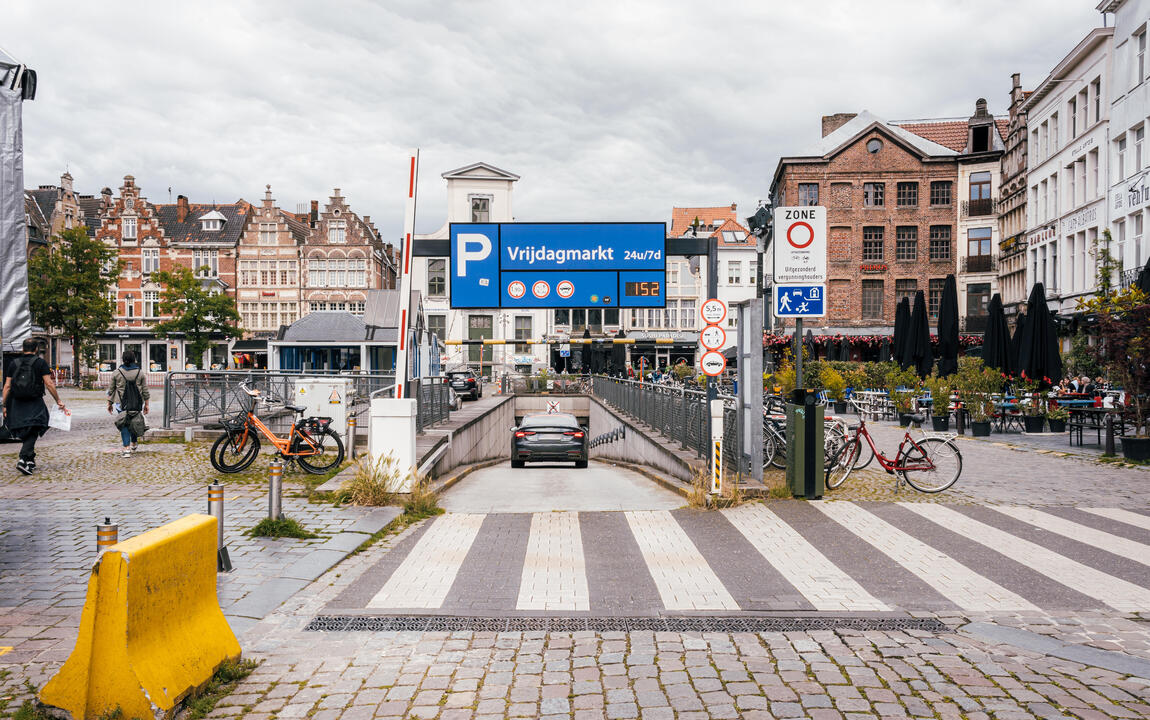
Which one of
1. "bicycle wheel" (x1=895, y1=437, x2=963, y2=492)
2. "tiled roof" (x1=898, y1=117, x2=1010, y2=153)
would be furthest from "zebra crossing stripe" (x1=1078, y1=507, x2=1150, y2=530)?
"tiled roof" (x1=898, y1=117, x2=1010, y2=153)

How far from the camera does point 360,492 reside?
10.2 meters

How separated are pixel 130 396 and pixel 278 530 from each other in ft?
25.8

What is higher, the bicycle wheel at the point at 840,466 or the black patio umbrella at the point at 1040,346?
the black patio umbrella at the point at 1040,346

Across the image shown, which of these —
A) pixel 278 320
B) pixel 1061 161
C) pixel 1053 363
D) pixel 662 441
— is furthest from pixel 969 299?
pixel 278 320

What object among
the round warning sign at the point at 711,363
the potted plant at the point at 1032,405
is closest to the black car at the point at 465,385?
the potted plant at the point at 1032,405

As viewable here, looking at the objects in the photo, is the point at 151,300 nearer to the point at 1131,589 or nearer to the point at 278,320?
the point at 278,320

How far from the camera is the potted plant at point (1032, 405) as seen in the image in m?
20.7

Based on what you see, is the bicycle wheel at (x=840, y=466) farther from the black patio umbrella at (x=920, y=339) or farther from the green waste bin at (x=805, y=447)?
the black patio umbrella at (x=920, y=339)

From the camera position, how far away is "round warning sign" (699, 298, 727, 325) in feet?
40.5

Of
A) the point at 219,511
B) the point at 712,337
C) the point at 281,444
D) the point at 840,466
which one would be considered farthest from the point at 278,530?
the point at 840,466

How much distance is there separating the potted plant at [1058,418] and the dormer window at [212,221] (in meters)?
61.8

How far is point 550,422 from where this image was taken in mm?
21031

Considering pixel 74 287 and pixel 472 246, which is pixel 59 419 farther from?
pixel 74 287

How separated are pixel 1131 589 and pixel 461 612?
4984 mm
